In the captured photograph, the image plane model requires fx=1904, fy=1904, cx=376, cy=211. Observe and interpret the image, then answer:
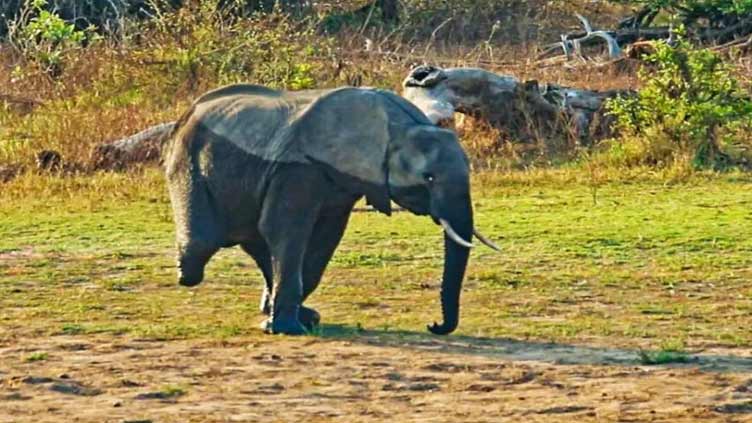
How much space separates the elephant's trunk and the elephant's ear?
39 centimetres

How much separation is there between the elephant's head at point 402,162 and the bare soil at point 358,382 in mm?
441

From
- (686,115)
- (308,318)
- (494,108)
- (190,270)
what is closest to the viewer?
(308,318)

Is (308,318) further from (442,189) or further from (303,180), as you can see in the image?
(442,189)

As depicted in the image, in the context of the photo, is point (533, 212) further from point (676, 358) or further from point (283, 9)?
point (283, 9)

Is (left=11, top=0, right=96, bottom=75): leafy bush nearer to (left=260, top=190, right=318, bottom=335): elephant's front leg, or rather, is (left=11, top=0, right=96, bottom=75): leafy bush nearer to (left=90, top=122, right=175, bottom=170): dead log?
(left=90, top=122, right=175, bottom=170): dead log

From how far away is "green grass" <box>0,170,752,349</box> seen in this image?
9.03 m

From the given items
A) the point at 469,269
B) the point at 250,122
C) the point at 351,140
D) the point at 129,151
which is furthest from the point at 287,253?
the point at 129,151

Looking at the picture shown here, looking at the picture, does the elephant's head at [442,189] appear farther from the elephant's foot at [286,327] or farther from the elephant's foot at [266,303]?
the elephant's foot at [266,303]

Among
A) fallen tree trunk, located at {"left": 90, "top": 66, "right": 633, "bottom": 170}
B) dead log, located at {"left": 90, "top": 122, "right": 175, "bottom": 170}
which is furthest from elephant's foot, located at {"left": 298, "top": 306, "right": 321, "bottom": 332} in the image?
fallen tree trunk, located at {"left": 90, "top": 66, "right": 633, "bottom": 170}

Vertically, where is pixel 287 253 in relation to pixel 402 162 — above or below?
below

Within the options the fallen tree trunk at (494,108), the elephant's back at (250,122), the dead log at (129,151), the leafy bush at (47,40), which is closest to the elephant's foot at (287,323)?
the elephant's back at (250,122)

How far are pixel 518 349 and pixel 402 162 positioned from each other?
98cm

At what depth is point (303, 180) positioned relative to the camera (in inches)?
339

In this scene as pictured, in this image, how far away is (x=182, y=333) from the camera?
8.70 metres
